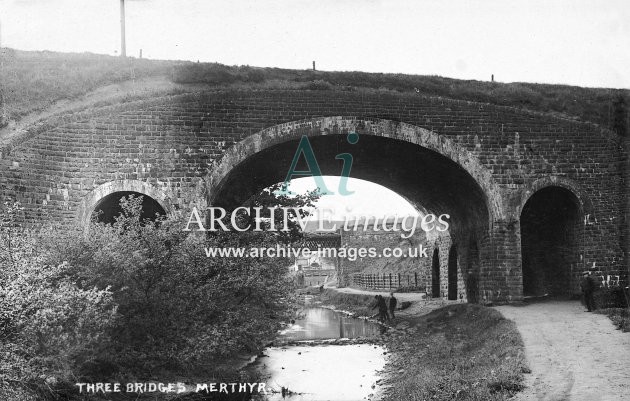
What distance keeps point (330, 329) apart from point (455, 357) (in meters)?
13.0

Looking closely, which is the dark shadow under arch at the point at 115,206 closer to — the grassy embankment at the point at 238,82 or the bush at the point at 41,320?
the grassy embankment at the point at 238,82

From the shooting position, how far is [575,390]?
8.58 m

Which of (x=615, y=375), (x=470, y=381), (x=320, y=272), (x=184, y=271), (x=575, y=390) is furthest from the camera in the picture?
(x=320, y=272)

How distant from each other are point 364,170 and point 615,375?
12115 millimetres

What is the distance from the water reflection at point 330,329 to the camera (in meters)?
22.9

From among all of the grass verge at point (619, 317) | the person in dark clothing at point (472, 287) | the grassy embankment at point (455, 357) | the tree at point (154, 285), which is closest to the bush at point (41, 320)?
the tree at point (154, 285)

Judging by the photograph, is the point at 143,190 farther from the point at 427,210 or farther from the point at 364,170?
the point at 427,210

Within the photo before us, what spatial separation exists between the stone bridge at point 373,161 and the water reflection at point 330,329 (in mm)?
5660

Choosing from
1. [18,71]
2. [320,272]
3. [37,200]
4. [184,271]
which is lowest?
[320,272]

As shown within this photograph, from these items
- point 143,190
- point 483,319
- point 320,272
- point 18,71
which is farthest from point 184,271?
point 320,272

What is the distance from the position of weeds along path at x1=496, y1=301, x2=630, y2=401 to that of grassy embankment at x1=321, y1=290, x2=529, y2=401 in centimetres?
29

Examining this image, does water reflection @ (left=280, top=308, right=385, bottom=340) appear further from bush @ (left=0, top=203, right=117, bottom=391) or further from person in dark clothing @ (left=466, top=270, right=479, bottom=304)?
bush @ (left=0, top=203, right=117, bottom=391)

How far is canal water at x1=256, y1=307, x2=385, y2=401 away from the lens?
1281 centimetres

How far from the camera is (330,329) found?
25766 millimetres
